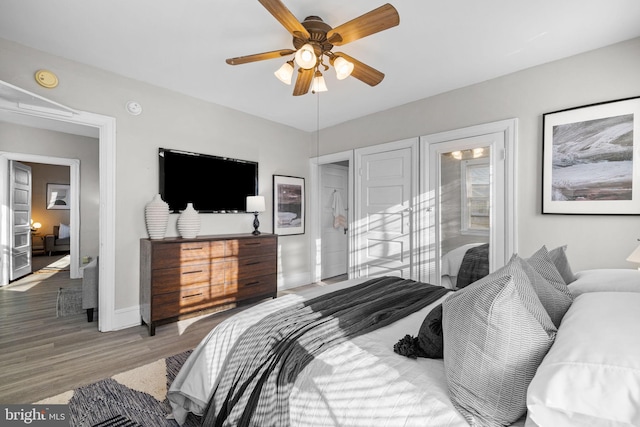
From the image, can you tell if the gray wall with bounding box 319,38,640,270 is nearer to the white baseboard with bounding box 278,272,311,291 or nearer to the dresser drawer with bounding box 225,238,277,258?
the dresser drawer with bounding box 225,238,277,258

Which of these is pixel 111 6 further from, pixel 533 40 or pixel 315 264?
pixel 315 264

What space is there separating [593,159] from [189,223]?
396cm

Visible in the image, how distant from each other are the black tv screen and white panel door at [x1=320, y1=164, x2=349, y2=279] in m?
1.55

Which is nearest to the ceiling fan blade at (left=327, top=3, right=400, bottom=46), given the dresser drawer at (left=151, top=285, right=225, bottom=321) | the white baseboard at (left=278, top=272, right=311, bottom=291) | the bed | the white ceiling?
the white ceiling

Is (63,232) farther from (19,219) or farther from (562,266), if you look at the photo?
(562,266)

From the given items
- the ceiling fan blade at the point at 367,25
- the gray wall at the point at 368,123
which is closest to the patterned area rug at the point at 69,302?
the gray wall at the point at 368,123

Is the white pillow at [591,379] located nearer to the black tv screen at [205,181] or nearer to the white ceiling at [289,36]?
the white ceiling at [289,36]

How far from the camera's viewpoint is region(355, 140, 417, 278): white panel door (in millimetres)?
3730

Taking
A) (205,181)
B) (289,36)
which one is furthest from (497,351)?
(205,181)

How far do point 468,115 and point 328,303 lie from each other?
2682 mm

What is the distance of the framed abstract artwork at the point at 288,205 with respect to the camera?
14.7 ft

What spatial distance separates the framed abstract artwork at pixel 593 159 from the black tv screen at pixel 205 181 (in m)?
3.46

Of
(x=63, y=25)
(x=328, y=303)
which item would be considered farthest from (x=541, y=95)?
(x=63, y=25)

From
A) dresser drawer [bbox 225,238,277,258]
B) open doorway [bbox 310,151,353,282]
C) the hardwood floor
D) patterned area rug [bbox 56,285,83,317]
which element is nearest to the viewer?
the hardwood floor
